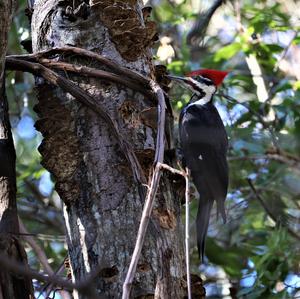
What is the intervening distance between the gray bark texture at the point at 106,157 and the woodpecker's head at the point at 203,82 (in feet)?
5.31

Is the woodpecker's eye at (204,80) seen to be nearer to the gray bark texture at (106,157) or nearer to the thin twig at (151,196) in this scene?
the gray bark texture at (106,157)

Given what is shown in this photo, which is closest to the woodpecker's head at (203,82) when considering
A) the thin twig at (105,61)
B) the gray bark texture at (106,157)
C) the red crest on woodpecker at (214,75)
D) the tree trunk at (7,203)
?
the red crest on woodpecker at (214,75)

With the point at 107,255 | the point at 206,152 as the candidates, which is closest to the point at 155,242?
the point at 107,255

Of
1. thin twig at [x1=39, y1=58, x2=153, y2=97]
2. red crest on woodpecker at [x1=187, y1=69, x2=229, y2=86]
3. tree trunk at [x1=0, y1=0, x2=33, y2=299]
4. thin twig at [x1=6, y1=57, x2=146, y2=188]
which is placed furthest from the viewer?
red crest on woodpecker at [x1=187, y1=69, x2=229, y2=86]

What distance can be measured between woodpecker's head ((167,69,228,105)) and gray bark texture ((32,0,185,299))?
1620 millimetres

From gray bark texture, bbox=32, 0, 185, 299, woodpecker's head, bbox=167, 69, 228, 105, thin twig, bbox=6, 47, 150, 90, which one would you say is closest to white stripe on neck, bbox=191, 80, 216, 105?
woodpecker's head, bbox=167, 69, 228, 105

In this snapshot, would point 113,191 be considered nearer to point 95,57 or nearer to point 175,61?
point 95,57

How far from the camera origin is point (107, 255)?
78.6 inches

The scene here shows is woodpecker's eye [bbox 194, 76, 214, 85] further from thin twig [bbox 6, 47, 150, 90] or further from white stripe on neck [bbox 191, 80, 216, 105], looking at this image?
thin twig [bbox 6, 47, 150, 90]

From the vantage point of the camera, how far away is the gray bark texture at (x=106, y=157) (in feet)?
6.56

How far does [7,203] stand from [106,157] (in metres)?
0.35

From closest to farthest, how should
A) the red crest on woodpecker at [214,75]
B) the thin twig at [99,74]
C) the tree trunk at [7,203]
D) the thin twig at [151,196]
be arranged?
the thin twig at [151,196], the tree trunk at [7,203], the thin twig at [99,74], the red crest on woodpecker at [214,75]

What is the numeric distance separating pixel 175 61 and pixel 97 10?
7.26ft

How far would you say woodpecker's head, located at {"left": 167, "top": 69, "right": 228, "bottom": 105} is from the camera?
13.6 feet
